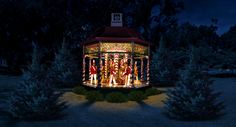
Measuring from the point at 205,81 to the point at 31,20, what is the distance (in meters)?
35.6

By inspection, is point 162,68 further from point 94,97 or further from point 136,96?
point 94,97

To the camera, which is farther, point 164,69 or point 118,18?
point 164,69

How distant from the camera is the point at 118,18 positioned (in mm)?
27422

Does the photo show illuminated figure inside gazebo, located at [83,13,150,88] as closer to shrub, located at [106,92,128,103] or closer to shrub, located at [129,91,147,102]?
shrub, located at [129,91,147,102]

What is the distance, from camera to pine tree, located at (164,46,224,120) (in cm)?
1487

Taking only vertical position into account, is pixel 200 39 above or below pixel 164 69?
above

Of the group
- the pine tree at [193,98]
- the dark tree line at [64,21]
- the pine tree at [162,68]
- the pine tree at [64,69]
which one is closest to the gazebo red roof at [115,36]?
the pine tree at [64,69]

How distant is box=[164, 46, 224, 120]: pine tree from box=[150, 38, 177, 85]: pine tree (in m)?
19.4

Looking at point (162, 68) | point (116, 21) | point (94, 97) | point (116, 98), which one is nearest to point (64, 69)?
point (116, 21)

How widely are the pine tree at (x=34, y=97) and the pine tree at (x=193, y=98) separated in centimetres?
528

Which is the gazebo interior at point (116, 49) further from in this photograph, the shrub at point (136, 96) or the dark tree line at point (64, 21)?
the dark tree line at point (64, 21)

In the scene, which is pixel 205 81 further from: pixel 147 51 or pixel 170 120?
pixel 147 51

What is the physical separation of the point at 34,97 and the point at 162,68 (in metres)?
22.4

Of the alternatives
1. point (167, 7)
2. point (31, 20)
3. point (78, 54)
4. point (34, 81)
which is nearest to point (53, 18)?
Result: point (31, 20)
